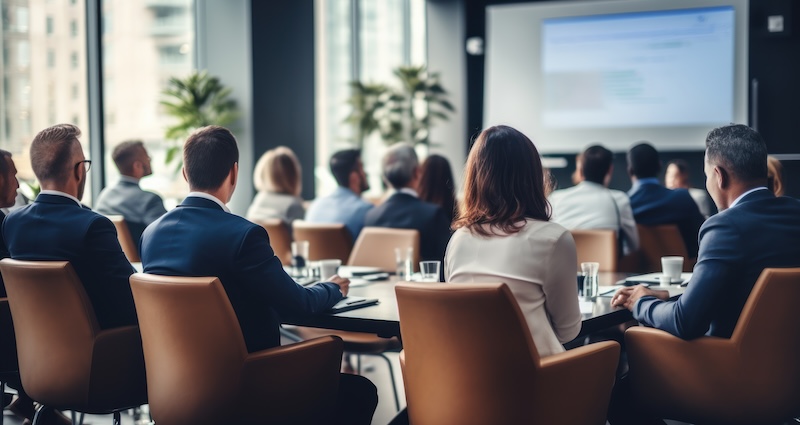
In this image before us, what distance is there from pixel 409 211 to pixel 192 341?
241 cm

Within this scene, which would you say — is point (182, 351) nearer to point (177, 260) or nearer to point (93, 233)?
point (177, 260)

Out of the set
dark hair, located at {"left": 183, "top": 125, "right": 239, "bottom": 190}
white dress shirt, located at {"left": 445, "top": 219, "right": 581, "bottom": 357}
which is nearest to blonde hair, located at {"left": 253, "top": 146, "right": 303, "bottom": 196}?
dark hair, located at {"left": 183, "top": 125, "right": 239, "bottom": 190}

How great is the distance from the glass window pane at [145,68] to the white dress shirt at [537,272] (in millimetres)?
5159

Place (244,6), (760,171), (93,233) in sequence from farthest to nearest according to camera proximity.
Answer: (244,6)
(93,233)
(760,171)

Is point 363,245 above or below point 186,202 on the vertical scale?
below

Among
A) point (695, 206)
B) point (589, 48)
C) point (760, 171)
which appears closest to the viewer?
point (760, 171)

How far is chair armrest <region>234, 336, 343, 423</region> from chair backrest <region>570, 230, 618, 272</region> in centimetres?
187

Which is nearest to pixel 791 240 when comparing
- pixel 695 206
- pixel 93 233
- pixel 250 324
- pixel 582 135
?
pixel 250 324

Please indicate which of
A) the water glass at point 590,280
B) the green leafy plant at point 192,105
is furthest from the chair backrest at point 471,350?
the green leafy plant at point 192,105

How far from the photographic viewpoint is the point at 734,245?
2484 millimetres

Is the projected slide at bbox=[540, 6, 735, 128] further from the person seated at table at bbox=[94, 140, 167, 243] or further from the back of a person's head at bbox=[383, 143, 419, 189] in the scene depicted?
the person seated at table at bbox=[94, 140, 167, 243]

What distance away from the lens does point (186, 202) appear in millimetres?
2639

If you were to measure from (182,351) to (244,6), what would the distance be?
18.8 ft

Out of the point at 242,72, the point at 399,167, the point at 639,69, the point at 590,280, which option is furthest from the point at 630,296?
the point at 639,69
